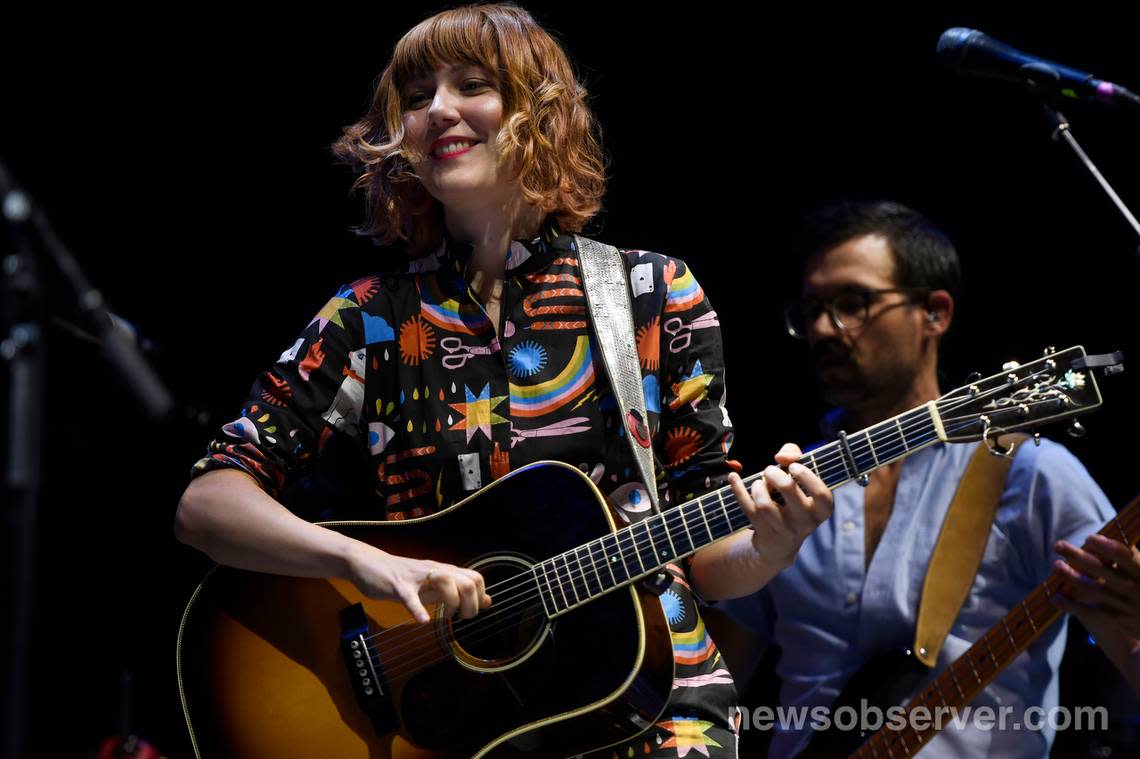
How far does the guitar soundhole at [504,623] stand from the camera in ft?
6.47

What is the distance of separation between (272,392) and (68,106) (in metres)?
1.48

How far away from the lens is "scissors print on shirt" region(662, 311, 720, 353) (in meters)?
2.18

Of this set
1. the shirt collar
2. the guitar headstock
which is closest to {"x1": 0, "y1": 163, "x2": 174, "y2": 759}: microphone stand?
the shirt collar

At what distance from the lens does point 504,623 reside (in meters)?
1.99

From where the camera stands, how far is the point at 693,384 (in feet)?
7.04

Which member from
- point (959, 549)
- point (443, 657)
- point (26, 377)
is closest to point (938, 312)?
point (959, 549)

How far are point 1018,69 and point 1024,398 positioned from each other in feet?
2.43

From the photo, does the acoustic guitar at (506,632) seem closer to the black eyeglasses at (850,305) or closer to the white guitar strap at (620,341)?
the white guitar strap at (620,341)

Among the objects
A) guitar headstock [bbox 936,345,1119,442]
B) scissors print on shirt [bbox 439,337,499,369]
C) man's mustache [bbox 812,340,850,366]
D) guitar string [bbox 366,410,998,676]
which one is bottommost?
guitar string [bbox 366,410,998,676]

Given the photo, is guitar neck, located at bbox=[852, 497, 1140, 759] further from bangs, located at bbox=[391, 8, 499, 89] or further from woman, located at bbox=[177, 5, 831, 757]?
bangs, located at bbox=[391, 8, 499, 89]

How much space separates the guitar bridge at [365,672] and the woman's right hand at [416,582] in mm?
156

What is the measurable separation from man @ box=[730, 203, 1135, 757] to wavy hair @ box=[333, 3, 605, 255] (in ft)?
4.61

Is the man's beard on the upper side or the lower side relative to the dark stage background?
lower

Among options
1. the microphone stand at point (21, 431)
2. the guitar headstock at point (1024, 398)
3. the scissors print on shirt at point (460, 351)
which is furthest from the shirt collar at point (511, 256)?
the microphone stand at point (21, 431)
